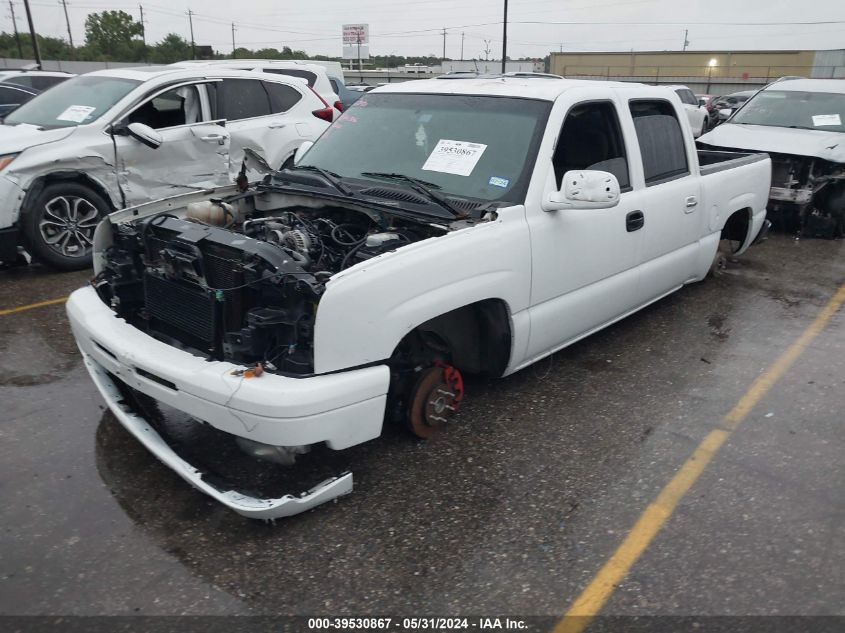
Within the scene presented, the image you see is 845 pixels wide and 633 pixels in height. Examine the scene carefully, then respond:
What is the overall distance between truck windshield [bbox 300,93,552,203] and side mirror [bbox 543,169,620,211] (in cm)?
25

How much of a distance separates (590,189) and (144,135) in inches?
174

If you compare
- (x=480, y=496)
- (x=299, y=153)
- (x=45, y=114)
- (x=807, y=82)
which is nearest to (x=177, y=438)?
(x=480, y=496)

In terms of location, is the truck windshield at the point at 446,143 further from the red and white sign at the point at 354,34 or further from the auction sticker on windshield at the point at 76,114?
the red and white sign at the point at 354,34

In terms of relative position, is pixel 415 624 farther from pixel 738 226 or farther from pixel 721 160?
pixel 721 160

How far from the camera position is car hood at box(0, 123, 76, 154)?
609 centimetres

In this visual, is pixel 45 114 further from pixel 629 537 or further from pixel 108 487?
pixel 629 537

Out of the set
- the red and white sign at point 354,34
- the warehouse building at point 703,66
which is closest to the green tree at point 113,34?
the red and white sign at point 354,34

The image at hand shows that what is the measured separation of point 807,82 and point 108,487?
33.9 feet

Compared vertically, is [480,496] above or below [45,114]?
below

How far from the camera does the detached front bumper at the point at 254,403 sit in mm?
2654

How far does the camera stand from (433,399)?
11.3 feet

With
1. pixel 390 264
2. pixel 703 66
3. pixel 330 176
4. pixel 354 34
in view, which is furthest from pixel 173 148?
pixel 354 34

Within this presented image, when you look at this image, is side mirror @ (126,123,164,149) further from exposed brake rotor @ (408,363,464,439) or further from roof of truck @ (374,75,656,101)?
exposed brake rotor @ (408,363,464,439)

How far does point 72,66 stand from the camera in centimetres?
5106
